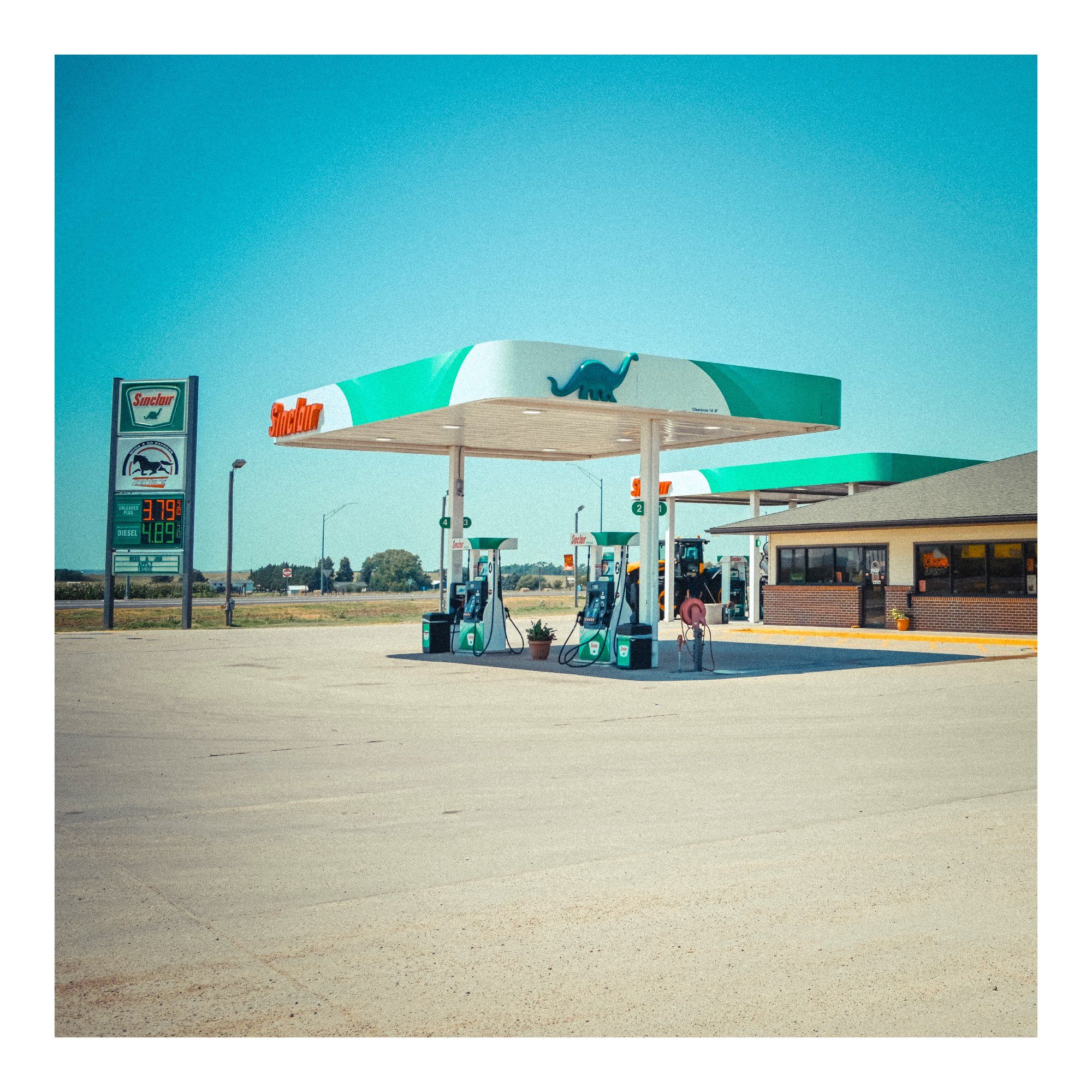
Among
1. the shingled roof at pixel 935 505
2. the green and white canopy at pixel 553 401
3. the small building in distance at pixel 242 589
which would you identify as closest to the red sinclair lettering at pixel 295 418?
the green and white canopy at pixel 553 401

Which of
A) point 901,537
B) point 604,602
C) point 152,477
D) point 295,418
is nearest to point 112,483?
point 152,477

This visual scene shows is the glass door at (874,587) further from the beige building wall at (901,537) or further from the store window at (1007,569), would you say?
the store window at (1007,569)

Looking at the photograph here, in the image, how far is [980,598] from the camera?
29.7 metres

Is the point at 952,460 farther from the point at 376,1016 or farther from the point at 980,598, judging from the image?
the point at 376,1016

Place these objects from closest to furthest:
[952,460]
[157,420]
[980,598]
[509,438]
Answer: [509,438] < [980,598] < [157,420] < [952,460]

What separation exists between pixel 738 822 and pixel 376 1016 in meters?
3.86

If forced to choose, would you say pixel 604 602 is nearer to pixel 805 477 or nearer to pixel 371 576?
pixel 805 477

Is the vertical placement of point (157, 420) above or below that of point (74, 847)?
above

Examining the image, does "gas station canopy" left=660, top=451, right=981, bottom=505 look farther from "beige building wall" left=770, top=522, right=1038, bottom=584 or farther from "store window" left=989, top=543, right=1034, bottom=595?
"store window" left=989, top=543, right=1034, bottom=595

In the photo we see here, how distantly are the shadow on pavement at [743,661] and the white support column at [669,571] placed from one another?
1132 cm

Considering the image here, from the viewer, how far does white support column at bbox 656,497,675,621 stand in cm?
3797

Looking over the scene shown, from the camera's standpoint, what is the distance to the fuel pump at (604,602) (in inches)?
810

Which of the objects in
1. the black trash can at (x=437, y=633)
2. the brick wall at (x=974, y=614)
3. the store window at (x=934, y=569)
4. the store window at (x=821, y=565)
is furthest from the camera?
the store window at (x=821, y=565)

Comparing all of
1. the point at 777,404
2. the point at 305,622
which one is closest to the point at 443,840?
the point at 777,404
